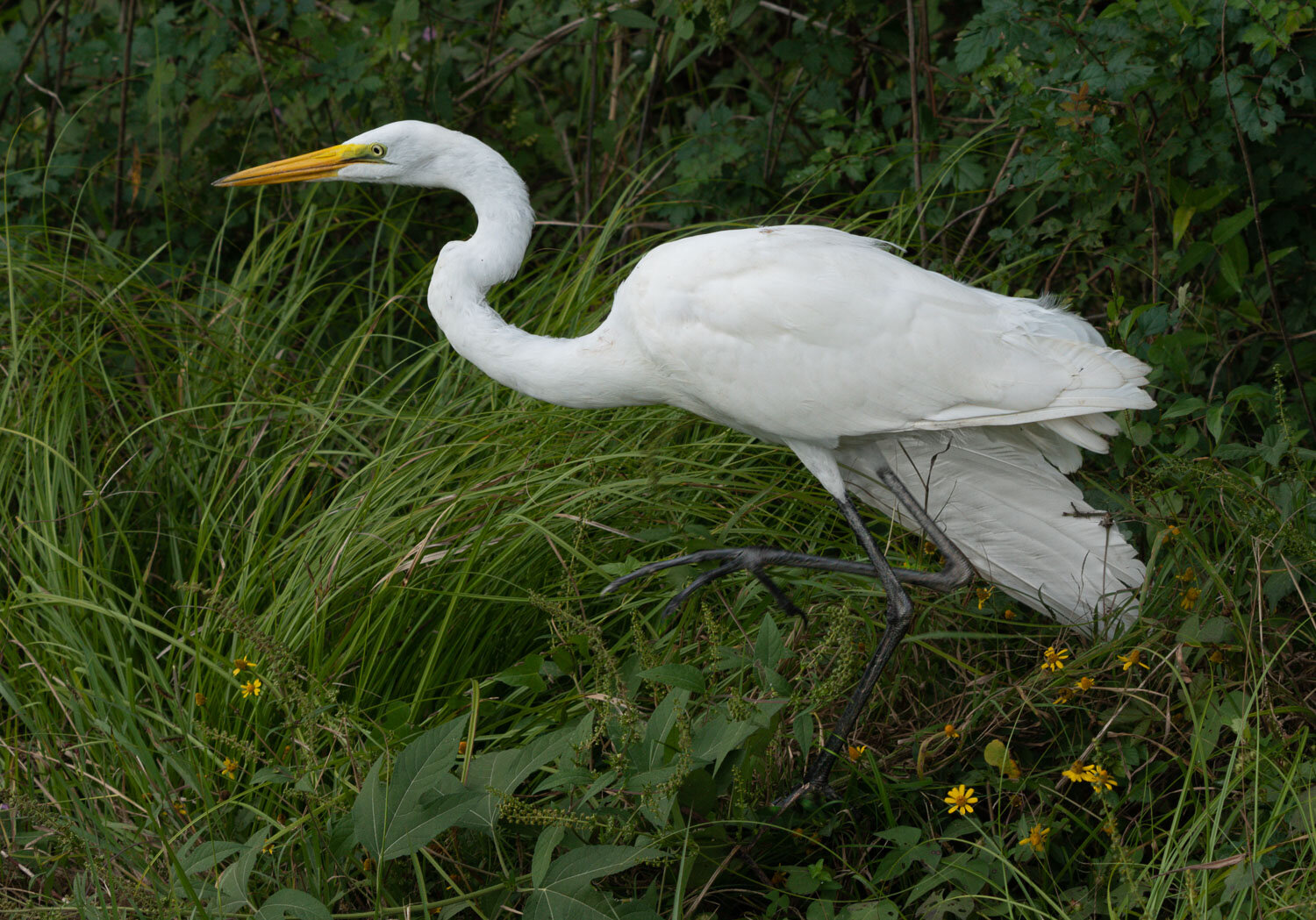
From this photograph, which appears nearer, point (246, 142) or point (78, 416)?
point (78, 416)

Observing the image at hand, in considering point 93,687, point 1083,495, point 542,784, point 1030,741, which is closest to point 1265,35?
point 1083,495

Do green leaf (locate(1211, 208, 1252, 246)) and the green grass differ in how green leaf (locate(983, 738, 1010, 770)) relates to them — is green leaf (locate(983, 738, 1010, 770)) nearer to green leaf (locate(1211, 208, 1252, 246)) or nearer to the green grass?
the green grass

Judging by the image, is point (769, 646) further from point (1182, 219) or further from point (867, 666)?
point (1182, 219)

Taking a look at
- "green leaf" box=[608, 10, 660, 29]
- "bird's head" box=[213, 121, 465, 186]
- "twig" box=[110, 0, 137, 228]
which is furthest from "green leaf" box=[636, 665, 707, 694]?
"twig" box=[110, 0, 137, 228]

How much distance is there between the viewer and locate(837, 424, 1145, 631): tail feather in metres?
2.64

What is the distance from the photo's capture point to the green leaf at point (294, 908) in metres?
1.76

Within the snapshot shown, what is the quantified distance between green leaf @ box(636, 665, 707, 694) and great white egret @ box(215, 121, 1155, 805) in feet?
1.39

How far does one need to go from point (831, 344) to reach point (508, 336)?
2.34ft

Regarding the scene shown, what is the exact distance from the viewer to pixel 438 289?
2.71 metres

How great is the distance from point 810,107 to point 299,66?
1738 mm

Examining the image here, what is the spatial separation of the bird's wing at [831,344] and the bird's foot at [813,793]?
72 centimetres

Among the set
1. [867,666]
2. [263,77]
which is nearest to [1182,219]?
[867,666]

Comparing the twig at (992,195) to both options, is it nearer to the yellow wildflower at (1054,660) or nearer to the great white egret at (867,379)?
the great white egret at (867,379)

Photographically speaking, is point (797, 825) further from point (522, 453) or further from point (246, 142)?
point (246, 142)
